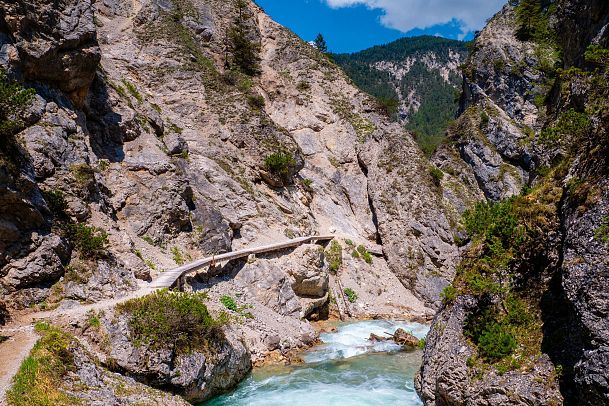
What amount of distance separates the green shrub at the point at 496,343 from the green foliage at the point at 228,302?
545 inches

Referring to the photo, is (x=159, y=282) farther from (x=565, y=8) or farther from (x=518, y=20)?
(x=518, y=20)

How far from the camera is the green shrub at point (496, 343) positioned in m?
8.62

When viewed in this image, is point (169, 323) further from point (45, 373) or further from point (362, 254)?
point (362, 254)

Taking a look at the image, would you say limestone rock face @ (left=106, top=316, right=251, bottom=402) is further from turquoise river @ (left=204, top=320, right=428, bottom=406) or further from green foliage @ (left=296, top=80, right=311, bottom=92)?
green foliage @ (left=296, top=80, right=311, bottom=92)


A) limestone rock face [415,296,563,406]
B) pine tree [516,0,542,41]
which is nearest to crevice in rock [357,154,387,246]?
limestone rock face [415,296,563,406]

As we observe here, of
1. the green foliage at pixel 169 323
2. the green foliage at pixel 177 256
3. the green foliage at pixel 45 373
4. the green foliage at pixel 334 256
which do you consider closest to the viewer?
the green foliage at pixel 45 373

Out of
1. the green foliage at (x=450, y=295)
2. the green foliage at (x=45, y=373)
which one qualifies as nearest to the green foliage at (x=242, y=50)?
the green foliage at (x=45, y=373)

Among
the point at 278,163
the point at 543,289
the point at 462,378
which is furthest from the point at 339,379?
the point at 278,163

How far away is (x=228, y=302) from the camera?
68.3ft

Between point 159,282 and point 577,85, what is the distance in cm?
1739

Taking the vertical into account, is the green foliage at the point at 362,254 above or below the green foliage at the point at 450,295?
below

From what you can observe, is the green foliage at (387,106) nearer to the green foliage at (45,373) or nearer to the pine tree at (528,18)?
the pine tree at (528,18)

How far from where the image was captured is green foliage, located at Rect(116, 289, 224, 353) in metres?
13.5

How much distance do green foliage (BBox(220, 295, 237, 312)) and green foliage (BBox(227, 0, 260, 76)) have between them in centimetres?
3182
